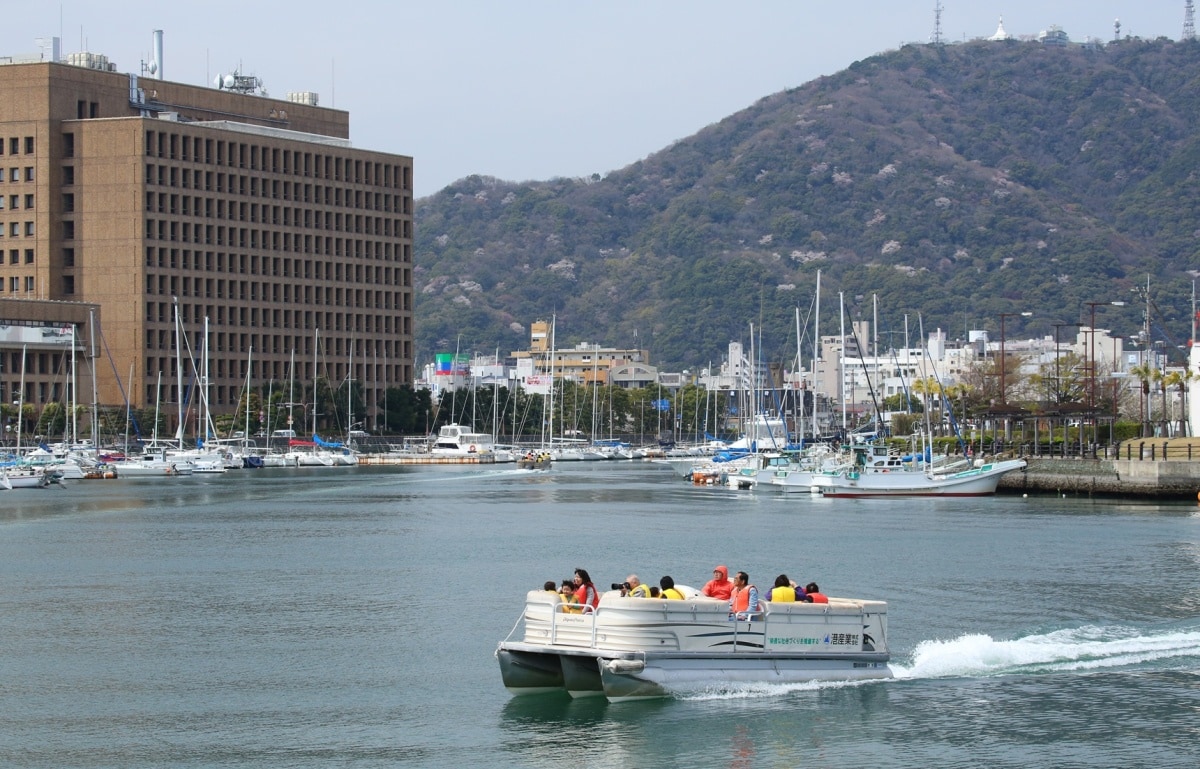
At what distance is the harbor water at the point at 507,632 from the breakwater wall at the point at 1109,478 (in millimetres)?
12795

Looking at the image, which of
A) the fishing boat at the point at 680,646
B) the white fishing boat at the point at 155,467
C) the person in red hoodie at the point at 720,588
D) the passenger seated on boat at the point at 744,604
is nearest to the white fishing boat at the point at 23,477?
the white fishing boat at the point at 155,467

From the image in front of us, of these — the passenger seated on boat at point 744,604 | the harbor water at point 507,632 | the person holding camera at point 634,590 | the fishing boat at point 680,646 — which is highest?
the person holding camera at point 634,590

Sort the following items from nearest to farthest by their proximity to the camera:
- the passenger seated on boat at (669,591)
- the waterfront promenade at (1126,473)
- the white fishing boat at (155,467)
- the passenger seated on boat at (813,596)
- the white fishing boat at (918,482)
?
the passenger seated on boat at (669,591)
the passenger seated on boat at (813,596)
the waterfront promenade at (1126,473)
the white fishing boat at (918,482)
the white fishing boat at (155,467)

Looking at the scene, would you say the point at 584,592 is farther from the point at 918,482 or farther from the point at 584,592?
the point at 918,482

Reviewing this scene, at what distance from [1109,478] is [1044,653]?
254 ft

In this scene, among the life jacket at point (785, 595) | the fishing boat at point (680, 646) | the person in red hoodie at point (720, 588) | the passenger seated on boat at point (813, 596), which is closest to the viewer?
the fishing boat at point (680, 646)

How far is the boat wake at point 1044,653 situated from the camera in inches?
1865

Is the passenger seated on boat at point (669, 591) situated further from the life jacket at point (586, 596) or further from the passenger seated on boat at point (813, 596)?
the passenger seated on boat at point (813, 596)

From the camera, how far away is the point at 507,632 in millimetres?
54781

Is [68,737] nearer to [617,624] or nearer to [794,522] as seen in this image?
[617,624]

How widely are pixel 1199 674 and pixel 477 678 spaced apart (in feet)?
62.7

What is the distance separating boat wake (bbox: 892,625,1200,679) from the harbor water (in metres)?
0.12

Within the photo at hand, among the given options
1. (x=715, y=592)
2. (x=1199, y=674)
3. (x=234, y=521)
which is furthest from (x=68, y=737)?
(x=234, y=521)

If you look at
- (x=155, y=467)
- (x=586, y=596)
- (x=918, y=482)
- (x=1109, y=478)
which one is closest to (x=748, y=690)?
(x=586, y=596)
